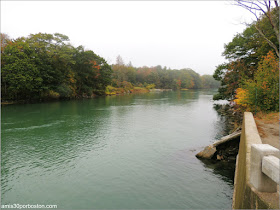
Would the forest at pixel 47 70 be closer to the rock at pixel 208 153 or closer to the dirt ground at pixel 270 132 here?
the rock at pixel 208 153

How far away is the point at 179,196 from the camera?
22.8ft

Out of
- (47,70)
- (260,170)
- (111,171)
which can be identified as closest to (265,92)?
(111,171)

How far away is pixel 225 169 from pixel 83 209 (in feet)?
20.1

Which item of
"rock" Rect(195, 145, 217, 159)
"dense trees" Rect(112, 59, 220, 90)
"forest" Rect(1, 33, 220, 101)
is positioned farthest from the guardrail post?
"dense trees" Rect(112, 59, 220, 90)

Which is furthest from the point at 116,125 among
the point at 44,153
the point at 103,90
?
the point at 103,90

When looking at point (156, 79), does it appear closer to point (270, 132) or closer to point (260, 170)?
point (270, 132)

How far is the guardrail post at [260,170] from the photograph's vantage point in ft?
10.2

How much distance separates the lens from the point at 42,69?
3850cm

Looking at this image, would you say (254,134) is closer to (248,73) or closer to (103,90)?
(248,73)

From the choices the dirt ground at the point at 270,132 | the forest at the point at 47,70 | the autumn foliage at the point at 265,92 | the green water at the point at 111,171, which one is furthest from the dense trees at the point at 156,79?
the dirt ground at the point at 270,132

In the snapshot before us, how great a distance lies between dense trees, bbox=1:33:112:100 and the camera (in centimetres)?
3403

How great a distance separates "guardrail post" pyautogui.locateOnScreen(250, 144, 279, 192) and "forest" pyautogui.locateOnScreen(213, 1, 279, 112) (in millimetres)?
11963

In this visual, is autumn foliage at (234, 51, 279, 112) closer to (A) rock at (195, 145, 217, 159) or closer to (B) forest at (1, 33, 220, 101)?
(A) rock at (195, 145, 217, 159)

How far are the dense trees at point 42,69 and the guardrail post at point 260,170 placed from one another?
37698mm
